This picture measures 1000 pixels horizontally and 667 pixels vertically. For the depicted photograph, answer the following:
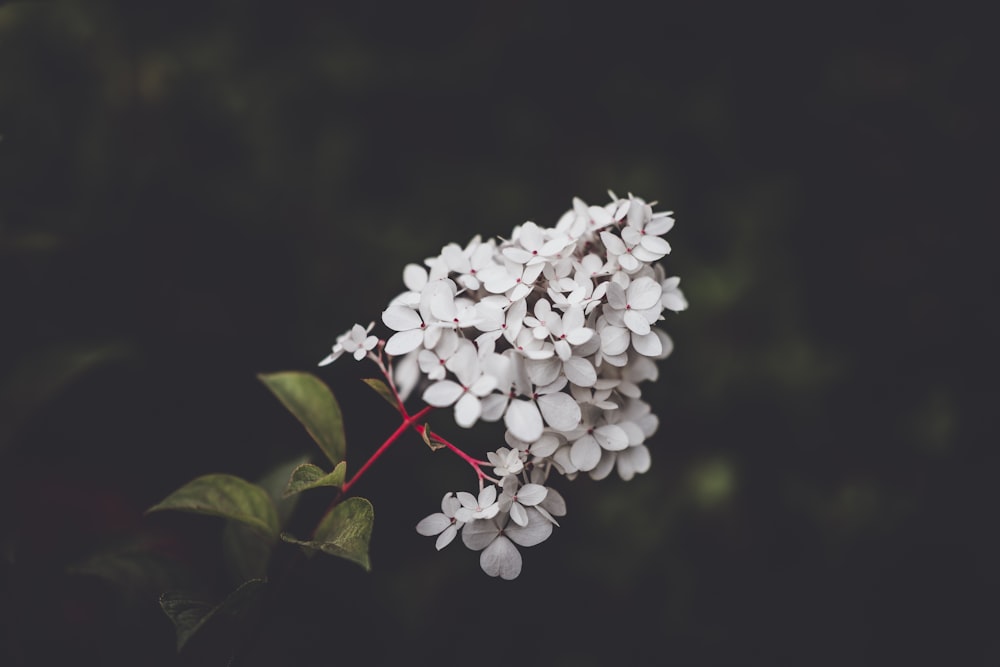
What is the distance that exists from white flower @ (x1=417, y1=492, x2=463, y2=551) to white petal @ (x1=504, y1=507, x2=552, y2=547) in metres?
0.06

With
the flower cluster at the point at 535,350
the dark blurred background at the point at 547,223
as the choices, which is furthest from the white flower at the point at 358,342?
the dark blurred background at the point at 547,223

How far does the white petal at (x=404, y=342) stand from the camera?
0.66 meters

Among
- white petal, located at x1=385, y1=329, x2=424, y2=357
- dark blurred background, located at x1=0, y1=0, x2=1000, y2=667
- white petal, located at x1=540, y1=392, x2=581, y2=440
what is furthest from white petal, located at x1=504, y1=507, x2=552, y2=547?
dark blurred background, located at x1=0, y1=0, x2=1000, y2=667

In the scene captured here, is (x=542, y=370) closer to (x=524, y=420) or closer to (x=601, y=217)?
(x=524, y=420)

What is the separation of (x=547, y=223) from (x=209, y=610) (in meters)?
1.10

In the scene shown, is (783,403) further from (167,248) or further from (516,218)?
(167,248)

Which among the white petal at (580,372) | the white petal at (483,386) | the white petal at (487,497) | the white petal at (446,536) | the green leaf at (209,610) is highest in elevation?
the white petal at (580,372)

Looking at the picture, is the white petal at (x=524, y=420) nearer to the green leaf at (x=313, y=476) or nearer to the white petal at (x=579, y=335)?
the white petal at (x=579, y=335)

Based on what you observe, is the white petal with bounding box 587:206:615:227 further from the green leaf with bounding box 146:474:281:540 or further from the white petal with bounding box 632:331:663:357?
the green leaf with bounding box 146:474:281:540

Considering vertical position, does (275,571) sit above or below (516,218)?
below

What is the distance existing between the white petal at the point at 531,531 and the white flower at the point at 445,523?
0.19 feet

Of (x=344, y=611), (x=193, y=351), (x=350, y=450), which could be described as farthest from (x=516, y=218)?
(x=344, y=611)

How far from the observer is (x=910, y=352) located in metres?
1.49

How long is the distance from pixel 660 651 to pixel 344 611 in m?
0.58
